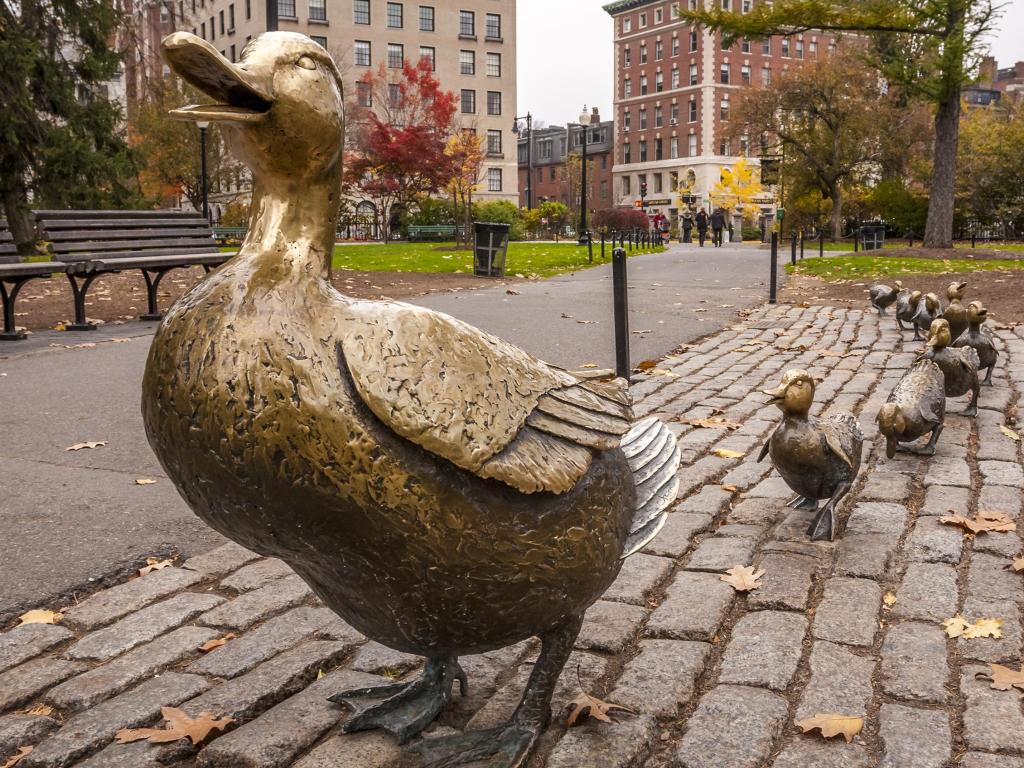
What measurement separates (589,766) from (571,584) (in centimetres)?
61

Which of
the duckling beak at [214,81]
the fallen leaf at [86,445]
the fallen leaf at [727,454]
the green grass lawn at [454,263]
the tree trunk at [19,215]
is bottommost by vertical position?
the fallen leaf at [727,454]

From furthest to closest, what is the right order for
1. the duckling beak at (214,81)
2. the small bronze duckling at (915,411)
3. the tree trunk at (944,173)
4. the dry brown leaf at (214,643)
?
the tree trunk at (944,173)
the small bronze duckling at (915,411)
the dry brown leaf at (214,643)
the duckling beak at (214,81)

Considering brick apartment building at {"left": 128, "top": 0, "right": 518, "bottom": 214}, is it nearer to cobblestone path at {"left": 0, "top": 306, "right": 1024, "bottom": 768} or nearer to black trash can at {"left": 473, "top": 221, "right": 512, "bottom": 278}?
black trash can at {"left": 473, "top": 221, "right": 512, "bottom": 278}

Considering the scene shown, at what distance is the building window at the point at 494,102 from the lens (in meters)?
65.1

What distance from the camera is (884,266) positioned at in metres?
20.1

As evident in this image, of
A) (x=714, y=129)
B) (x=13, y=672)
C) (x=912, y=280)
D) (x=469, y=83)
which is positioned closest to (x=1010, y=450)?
(x=13, y=672)

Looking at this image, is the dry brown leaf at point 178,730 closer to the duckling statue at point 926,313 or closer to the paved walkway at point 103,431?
the paved walkway at point 103,431

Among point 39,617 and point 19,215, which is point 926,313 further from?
point 19,215

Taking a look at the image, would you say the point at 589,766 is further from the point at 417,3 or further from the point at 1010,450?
the point at 417,3

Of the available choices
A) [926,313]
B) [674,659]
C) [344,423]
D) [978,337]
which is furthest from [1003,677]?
[926,313]

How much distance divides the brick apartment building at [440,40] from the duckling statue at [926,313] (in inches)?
2095

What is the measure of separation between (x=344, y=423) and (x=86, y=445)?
4.46 metres

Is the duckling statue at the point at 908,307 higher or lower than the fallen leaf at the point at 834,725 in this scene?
higher

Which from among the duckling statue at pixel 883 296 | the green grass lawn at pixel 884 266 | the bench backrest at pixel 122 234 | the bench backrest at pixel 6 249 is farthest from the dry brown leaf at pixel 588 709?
the green grass lawn at pixel 884 266
